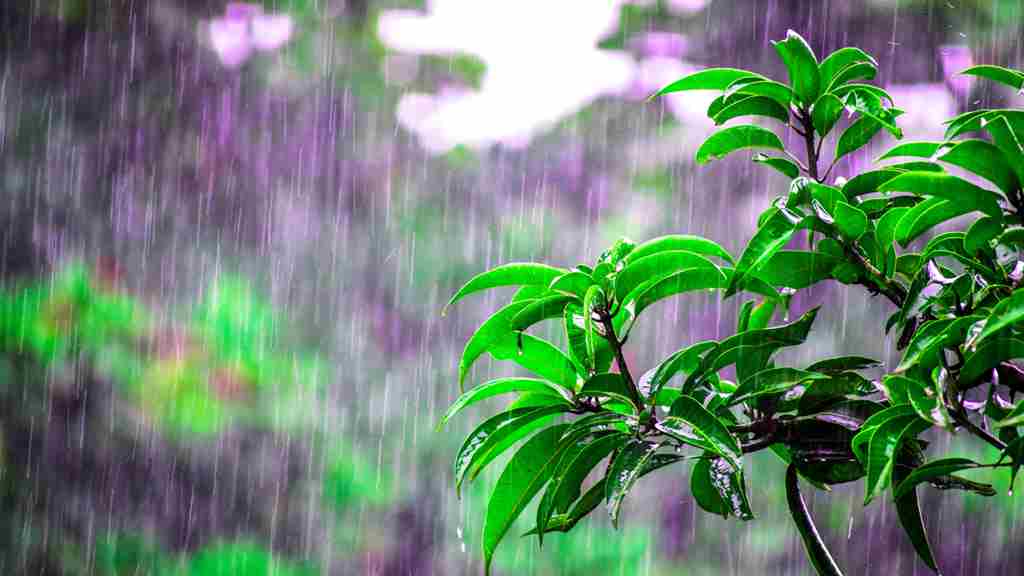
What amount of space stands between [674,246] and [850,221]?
0.08 m

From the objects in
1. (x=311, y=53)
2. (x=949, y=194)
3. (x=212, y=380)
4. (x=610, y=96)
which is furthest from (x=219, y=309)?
(x=949, y=194)

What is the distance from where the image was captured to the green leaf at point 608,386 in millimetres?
467

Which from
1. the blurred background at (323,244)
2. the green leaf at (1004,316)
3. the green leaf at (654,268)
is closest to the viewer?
the green leaf at (1004,316)

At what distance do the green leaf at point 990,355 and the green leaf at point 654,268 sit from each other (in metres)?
0.12

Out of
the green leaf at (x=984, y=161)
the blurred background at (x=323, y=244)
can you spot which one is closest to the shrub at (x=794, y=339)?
the green leaf at (x=984, y=161)

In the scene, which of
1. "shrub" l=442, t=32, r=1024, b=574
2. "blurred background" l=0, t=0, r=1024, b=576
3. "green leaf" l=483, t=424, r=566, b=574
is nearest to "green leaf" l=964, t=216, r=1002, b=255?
"shrub" l=442, t=32, r=1024, b=574

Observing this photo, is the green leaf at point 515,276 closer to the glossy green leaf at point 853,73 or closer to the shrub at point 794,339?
the shrub at point 794,339

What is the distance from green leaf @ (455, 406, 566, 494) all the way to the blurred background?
1.61 m

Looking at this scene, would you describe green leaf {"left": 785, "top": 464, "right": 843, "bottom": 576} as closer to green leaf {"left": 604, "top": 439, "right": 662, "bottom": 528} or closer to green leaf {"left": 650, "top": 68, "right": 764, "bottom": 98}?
green leaf {"left": 604, "top": 439, "right": 662, "bottom": 528}

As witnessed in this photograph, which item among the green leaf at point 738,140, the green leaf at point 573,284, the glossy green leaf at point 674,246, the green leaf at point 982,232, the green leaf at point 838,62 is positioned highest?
the green leaf at point 838,62

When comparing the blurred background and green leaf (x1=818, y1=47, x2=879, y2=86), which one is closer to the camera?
green leaf (x1=818, y1=47, x2=879, y2=86)

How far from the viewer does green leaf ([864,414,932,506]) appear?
39 cm

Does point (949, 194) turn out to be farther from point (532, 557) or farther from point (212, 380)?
point (212, 380)

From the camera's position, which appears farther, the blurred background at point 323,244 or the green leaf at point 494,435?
the blurred background at point 323,244
